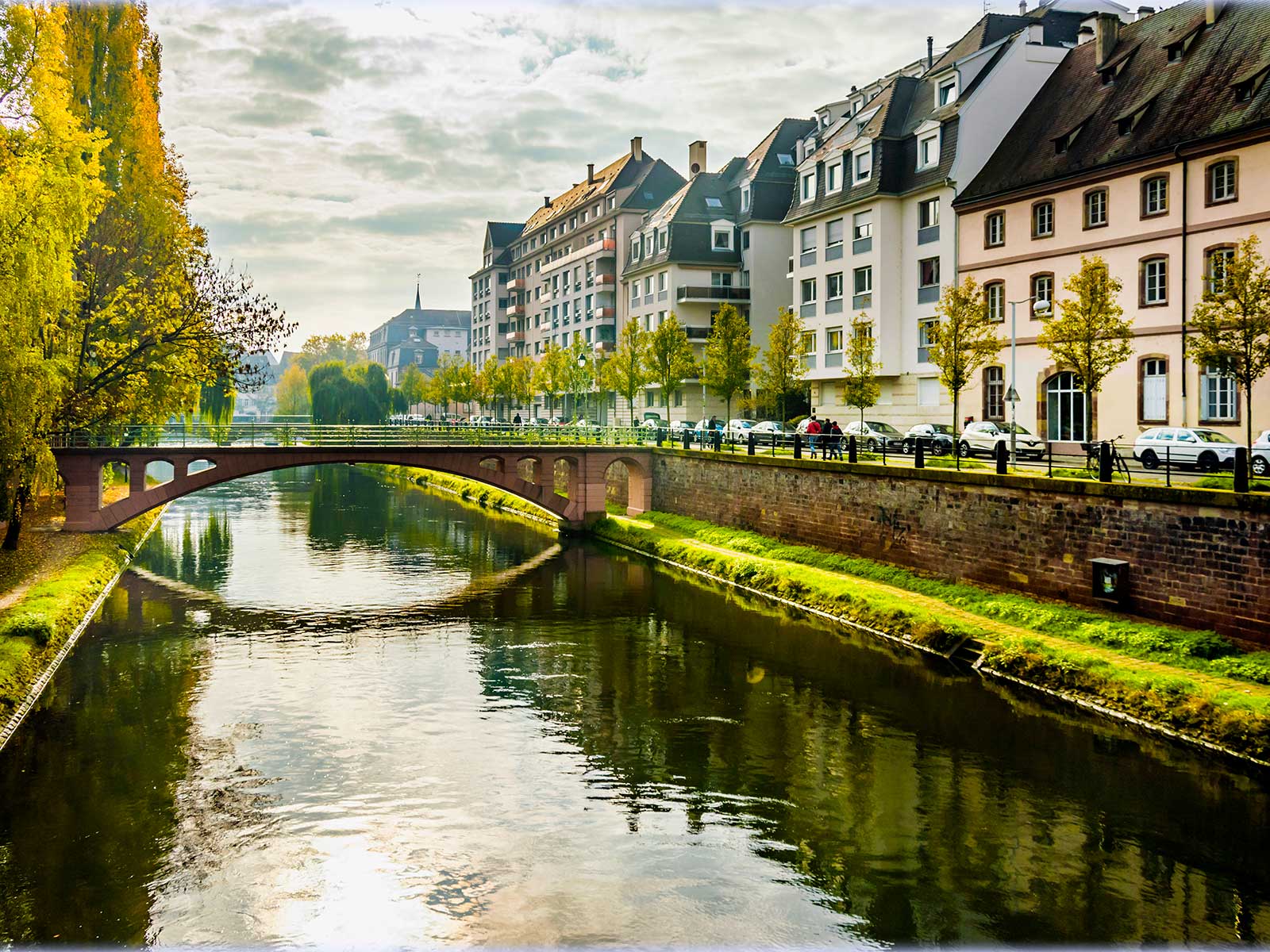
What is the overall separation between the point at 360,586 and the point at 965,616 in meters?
21.3

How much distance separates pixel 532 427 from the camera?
62750 mm

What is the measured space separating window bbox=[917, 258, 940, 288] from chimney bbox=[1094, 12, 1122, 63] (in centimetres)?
1032

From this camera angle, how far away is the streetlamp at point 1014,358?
108ft

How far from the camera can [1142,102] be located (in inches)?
1558

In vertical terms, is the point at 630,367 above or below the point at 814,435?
above

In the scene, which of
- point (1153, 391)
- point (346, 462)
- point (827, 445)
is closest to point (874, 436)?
point (827, 445)

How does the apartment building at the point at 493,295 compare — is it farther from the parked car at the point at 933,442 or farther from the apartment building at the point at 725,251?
the parked car at the point at 933,442

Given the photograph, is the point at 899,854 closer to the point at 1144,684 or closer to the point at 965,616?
the point at 1144,684

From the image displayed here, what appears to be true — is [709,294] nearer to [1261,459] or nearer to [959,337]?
[959,337]

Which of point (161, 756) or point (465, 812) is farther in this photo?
point (161, 756)

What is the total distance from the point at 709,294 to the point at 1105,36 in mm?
30533

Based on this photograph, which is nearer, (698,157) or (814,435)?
(814,435)

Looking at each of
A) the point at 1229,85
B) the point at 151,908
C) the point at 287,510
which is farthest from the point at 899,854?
the point at 287,510

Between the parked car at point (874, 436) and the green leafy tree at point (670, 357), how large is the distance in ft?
49.8
